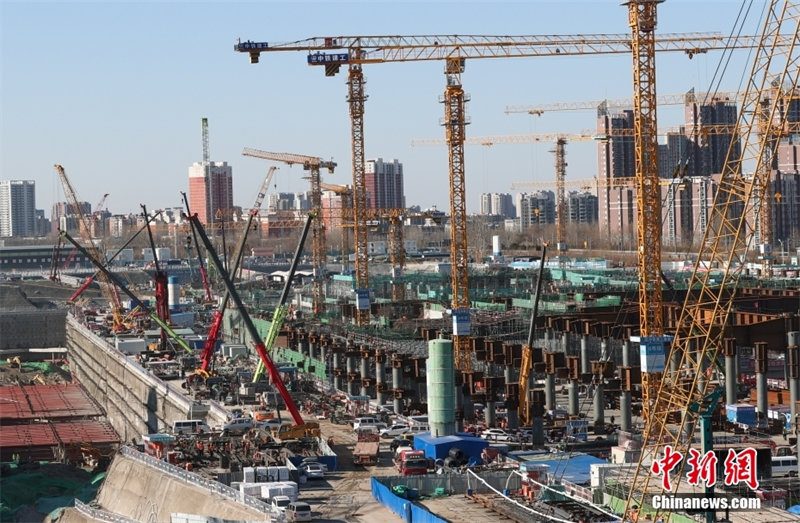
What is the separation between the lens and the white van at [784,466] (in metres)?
30.7

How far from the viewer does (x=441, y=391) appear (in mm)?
36281

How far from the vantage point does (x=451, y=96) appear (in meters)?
50.7

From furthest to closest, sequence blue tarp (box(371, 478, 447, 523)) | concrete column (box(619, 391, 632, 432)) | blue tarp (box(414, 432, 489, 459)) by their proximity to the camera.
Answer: concrete column (box(619, 391, 632, 432))
blue tarp (box(414, 432, 489, 459))
blue tarp (box(371, 478, 447, 523))

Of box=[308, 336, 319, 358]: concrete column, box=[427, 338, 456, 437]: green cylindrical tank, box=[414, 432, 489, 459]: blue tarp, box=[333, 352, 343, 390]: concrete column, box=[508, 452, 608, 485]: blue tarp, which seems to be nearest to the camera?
box=[508, 452, 608, 485]: blue tarp

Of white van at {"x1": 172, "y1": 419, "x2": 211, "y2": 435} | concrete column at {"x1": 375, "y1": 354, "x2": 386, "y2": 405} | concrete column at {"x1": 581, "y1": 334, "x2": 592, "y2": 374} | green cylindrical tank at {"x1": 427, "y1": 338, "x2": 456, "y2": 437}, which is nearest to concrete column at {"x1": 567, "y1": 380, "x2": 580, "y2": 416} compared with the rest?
concrete column at {"x1": 581, "y1": 334, "x2": 592, "y2": 374}

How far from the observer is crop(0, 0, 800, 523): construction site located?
26391mm

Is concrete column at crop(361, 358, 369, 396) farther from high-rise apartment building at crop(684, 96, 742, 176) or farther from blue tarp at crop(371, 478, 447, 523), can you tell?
high-rise apartment building at crop(684, 96, 742, 176)

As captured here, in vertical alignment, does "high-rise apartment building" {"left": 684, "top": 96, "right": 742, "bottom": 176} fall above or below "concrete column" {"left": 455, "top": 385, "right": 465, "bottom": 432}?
above

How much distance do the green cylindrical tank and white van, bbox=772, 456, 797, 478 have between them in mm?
8623

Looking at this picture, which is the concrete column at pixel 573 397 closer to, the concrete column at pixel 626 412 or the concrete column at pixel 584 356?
the concrete column at pixel 626 412

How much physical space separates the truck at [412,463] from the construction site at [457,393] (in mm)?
57

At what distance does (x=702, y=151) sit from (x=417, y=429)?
117m

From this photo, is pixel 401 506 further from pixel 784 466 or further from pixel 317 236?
pixel 317 236

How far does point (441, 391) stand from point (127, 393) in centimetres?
2914
